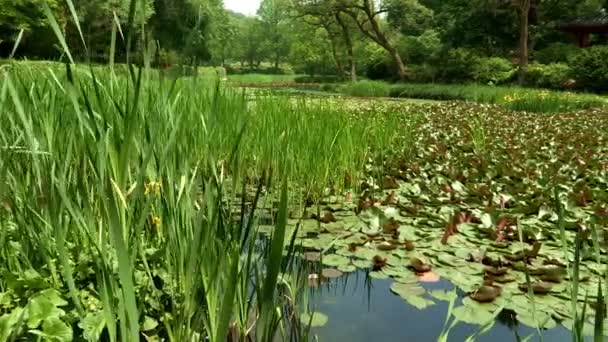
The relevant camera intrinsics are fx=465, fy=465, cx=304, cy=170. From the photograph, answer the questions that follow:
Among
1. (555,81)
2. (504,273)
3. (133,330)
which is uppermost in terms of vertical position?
(555,81)

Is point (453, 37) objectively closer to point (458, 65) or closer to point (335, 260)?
point (458, 65)

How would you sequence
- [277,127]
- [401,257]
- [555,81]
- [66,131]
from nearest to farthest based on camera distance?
[66,131] < [401,257] < [277,127] < [555,81]

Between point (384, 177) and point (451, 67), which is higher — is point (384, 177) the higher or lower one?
the lower one

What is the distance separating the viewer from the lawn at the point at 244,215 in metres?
0.89

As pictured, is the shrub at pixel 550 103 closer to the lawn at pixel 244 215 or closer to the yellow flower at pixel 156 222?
the lawn at pixel 244 215

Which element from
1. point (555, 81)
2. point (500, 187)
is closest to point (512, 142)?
point (500, 187)

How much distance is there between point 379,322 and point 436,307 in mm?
234

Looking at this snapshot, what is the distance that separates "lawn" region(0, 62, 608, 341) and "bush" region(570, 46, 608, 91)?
441 inches

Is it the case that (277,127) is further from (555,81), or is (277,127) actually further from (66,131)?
(555,81)

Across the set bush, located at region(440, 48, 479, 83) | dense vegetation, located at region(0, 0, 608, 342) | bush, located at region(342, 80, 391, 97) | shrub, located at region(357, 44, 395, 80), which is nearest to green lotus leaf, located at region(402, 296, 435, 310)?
dense vegetation, located at region(0, 0, 608, 342)

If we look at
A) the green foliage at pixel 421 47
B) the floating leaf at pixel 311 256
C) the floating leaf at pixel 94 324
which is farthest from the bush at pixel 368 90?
the floating leaf at pixel 94 324

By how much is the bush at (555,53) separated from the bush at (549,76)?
2098mm

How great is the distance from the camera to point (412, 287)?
71.4 inches

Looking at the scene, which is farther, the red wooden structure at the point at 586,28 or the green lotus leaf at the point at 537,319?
the red wooden structure at the point at 586,28
